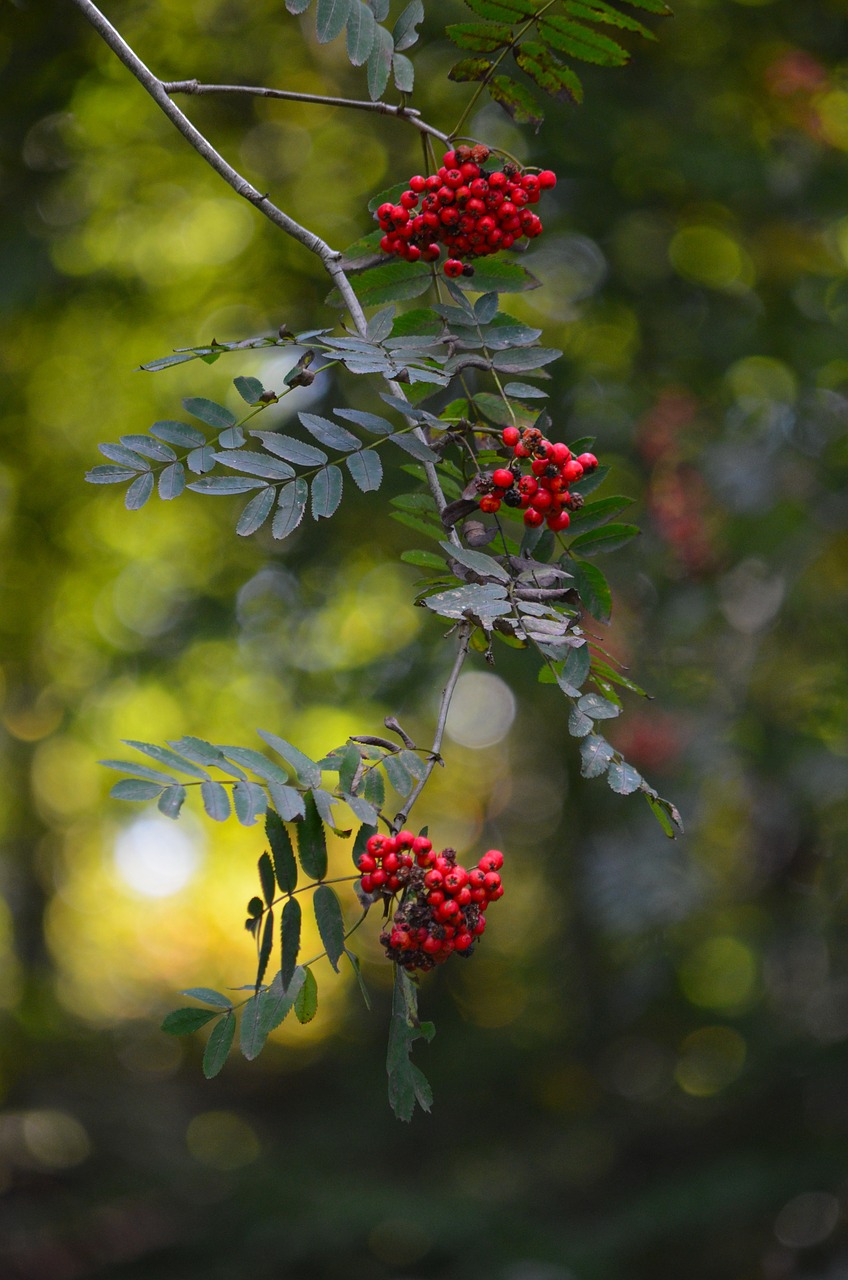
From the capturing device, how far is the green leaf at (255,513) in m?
1.09

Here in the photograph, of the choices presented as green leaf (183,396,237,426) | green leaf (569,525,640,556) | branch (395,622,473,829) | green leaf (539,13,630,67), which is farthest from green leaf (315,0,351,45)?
branch (395,622,473,829)

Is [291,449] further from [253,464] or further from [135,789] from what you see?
[135,789]

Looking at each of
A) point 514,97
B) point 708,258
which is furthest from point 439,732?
point 708,258

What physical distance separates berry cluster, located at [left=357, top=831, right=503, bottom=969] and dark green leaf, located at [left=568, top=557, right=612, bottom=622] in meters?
0.33

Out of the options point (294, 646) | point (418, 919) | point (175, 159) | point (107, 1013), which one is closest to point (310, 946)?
point (107, 1013)

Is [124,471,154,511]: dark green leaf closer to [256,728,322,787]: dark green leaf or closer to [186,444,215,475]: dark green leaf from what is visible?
[186,444,215,475]: dark green leaf

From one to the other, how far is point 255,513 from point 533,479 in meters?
0.31

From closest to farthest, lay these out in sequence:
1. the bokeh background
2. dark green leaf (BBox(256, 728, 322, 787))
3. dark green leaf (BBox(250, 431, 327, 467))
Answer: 1. dark green leaf (BBox(256, 728, 322, 787))
2. dark green leaf (BBox(250, 431, 327, 467))
3. the bokeh background

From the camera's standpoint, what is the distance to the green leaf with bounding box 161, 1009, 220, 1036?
1088mm

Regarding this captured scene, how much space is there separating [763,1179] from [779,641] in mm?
2109

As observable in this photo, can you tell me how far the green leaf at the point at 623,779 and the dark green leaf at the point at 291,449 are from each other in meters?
0.47

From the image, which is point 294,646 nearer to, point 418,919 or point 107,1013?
point 418,919

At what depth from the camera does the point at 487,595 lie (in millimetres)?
964

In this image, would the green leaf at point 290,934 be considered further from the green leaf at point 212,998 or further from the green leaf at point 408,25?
the green leaf at point 408,25
